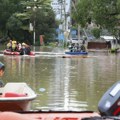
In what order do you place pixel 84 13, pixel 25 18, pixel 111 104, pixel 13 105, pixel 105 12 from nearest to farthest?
pixel 111 104, pixel 13 105, pixel 105 12, pixel 84 13, pixel 25 18

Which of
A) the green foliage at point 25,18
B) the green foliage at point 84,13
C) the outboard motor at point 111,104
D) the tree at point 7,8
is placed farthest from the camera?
the tree at point 7,8

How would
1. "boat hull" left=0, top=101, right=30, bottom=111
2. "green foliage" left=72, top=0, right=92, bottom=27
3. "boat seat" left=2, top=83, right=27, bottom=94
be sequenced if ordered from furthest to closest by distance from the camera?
"green foliage" left=72, top=0, right=92, bottom=27 < "boat seat" left=2, top=83, right=27, bottom=94 < "boat hull" left=0, top=101, right=30, bottom=111

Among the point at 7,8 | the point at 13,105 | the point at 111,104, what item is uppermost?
the point at 7,8

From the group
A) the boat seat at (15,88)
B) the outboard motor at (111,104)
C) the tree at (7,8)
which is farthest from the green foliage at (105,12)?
the outboard motor at (111,104)

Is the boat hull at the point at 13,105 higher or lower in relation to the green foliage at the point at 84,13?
lower

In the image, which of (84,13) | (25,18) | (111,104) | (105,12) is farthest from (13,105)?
(25,18)

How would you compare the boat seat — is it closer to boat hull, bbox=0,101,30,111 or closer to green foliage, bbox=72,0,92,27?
boat hull, bbox=0,101,30,111

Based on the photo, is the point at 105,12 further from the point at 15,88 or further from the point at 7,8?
the point at 15,88

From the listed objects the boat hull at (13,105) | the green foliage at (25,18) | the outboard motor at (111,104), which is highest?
the green foliage at (25,18)

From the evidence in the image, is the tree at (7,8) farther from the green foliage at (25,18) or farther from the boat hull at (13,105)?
the boat hull at (13,105)

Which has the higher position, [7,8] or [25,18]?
[7,8]

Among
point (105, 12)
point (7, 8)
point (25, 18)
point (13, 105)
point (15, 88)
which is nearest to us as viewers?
point (13, 105)

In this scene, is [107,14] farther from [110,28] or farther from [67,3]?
[67,3]

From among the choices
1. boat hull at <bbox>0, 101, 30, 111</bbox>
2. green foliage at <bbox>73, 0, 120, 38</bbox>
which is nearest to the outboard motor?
boat hull at <bbox>0, 101, 30, 111</bbox>
